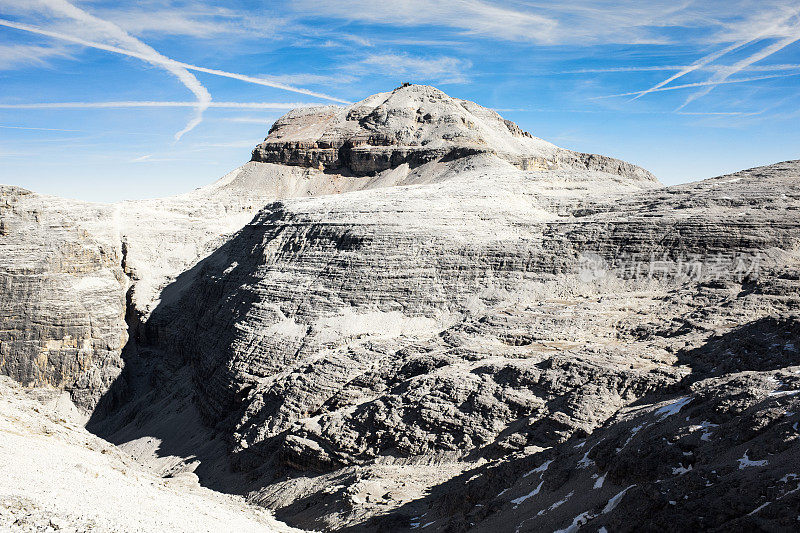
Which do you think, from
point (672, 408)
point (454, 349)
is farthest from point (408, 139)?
point (672, 408)

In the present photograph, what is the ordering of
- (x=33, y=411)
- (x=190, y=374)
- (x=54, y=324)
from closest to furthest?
(x=33, y=411), (x=190, y=374), (x=54, y=324)

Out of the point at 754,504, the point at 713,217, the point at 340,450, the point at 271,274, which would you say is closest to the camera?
the point at 754,504

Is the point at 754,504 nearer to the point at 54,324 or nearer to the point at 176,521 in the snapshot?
the point at 176,521

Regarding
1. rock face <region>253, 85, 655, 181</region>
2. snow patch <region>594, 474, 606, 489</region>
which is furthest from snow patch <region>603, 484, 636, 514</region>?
rock face <region>253, 85, 655, 181</region>

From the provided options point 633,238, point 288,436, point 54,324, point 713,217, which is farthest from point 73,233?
point 713,217

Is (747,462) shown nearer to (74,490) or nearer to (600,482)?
(600,482)

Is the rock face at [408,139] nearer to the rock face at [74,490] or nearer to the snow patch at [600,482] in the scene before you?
the snow patch at [600,482]
